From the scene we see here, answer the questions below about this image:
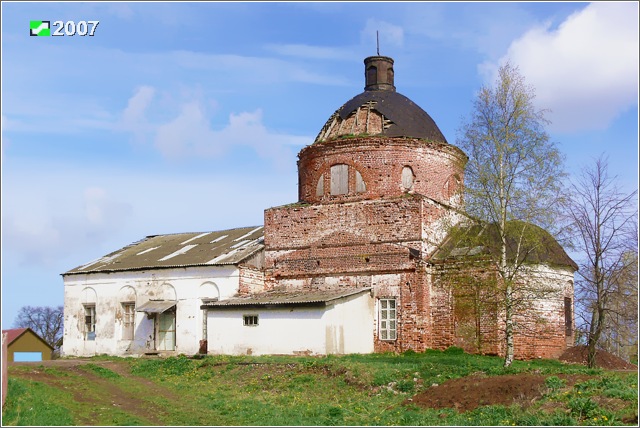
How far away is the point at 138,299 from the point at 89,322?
106 inches

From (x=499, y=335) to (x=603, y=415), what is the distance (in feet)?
35.7

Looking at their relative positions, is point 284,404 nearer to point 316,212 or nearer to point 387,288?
point 387,288

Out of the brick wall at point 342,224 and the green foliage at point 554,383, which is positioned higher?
the brick wall at point 342,224

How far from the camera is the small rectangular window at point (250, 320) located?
25.0 meters

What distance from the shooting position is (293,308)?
24.3 m

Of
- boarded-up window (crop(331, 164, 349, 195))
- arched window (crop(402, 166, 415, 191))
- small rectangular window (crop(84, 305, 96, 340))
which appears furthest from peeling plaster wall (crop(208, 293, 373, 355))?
small rectangular window (crop(84, 305, 96, 340))

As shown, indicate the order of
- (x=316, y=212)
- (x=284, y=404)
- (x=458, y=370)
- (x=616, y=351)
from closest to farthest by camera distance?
(x=284, y=404) < (x=458, y=370) < (x=316, y=212) < (x=616, y=351)

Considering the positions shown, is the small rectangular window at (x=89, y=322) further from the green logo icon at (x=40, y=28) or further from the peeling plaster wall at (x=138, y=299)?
the green logo icon at (x=40, y=28)

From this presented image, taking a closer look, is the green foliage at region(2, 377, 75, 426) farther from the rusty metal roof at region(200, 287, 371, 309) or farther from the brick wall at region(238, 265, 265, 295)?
the brick wall at region(238, 265, 265, 295)

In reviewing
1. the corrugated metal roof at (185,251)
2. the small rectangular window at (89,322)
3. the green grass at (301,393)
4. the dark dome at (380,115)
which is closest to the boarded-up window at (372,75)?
the dark dome at (380,115)

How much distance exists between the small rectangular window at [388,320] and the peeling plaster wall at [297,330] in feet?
1.19

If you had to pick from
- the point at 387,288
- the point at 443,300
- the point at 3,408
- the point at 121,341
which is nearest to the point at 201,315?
the point at 121,341

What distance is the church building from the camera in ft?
80.8

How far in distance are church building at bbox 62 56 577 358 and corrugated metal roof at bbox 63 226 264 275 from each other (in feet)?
0.33
